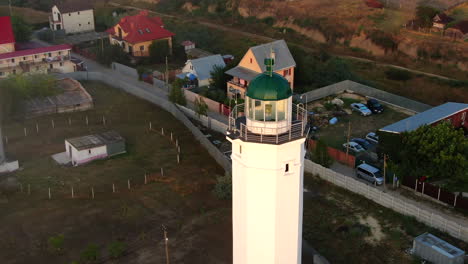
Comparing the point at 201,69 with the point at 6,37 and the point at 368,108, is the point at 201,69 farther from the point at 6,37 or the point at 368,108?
the point at 6,37

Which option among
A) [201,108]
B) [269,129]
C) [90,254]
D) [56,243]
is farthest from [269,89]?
[201,108]

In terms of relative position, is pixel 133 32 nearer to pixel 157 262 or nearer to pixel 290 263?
pixel 157 262

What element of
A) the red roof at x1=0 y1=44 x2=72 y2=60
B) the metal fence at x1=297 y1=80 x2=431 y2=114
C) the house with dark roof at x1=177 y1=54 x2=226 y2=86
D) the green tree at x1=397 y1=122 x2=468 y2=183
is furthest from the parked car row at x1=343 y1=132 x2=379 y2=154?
the red roof at x1=0 y1=44 x2=72 y2=60

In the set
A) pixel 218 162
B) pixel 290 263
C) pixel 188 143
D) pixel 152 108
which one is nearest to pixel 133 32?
pixel 152 108

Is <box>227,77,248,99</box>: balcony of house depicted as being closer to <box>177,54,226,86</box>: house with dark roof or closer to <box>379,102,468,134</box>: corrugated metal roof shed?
<box>177,54,226,86</box>: house with dark roof

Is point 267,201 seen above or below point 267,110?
below

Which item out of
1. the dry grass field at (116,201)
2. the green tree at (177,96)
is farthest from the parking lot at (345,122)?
the green tree at (177,96)
